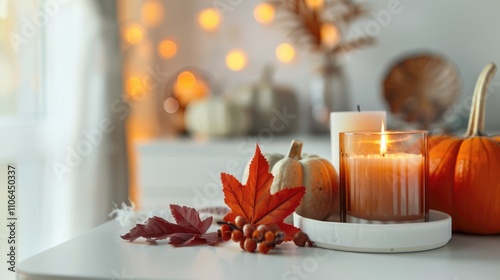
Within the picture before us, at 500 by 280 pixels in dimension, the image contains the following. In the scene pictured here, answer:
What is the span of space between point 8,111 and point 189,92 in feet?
3.30

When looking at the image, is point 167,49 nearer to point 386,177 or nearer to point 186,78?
point 186,78

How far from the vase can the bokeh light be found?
68 cm

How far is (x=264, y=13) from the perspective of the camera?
2957mm

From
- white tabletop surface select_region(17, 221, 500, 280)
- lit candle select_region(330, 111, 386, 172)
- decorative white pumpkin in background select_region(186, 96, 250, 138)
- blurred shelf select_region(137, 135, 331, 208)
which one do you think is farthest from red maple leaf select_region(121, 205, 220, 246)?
decorative white pumpkin in background select_region(186, 96, 250, 138)

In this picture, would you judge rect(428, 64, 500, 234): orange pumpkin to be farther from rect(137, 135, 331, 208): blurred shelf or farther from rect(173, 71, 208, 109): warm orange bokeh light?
rect(173, 71, 208, 109): warm orange bokeh light

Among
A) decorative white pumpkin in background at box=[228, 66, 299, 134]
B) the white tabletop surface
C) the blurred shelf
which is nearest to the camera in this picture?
the white tabletop surface

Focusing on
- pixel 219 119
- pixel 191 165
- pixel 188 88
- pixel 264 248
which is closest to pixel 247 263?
pixel 264 248

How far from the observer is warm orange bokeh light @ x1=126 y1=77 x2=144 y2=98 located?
291 centimetres

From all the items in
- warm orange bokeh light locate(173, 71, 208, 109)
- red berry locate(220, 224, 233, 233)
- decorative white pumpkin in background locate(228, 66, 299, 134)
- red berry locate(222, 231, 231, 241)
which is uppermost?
warm orange bokeh light locate(173, 71, 208, 109)

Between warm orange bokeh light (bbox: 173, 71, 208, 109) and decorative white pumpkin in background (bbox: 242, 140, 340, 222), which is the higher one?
warm orange bokeh light (bbox: 173, 71, 208, 109)

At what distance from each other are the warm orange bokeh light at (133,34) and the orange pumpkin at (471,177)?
7.12 ft

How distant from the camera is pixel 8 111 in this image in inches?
84.0

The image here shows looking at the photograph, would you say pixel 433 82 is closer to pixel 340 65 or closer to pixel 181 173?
pixel 340 65

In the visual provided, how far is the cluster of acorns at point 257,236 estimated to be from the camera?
856 mm
